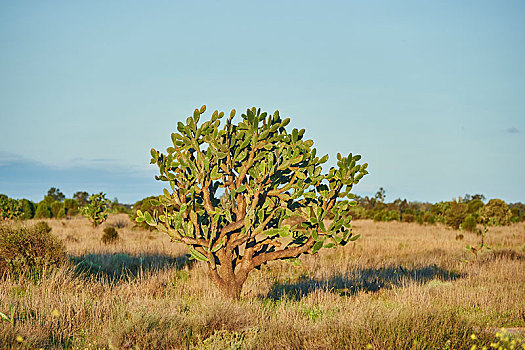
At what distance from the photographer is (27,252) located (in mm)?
8445

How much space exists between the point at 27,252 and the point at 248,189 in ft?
15.3

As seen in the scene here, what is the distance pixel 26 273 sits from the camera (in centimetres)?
809

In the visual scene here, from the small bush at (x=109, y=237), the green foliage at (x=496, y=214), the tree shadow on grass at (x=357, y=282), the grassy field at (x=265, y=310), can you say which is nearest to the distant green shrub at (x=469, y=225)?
the green foliage at (x=496, y=214)

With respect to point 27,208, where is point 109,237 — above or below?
below

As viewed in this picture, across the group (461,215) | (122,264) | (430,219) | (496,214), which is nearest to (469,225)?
(461,215)

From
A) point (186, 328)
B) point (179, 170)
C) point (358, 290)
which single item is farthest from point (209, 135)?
point (358, 290)

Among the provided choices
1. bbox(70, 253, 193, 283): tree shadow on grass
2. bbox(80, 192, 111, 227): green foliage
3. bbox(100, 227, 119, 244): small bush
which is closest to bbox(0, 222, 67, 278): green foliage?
bbox(70, 253, 193, 283): tree shadow on grass

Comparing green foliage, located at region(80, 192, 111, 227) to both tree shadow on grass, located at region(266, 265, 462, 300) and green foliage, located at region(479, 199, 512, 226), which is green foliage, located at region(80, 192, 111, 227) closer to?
tree shadow on grass, located at region(266, 265, 462, 300)

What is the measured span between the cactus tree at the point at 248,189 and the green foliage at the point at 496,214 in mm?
29090

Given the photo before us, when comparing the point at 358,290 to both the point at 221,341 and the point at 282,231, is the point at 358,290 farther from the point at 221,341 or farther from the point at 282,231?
the point at 221,341

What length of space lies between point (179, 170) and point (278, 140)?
1.50 meters

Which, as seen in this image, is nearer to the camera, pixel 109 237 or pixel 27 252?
pixel 27 252

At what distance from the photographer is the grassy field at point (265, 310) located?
4.82 metres

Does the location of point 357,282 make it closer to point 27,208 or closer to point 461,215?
point 461,215
